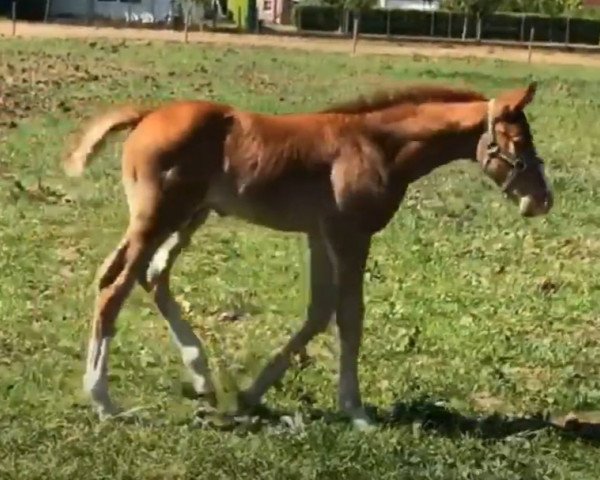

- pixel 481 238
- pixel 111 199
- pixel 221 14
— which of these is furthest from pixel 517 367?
pixel 221 14

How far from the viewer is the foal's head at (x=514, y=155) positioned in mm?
6645

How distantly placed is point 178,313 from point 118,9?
191 ft

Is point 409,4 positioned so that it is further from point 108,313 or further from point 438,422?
point 108,313

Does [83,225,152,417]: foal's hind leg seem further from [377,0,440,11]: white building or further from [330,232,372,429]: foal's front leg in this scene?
[377,0,440,11]: white building

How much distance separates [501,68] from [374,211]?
106 ft

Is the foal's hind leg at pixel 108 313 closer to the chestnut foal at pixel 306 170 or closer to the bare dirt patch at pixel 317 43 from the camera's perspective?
the chestnut foal at pixel 306 170

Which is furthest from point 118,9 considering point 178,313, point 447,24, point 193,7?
point 178,313

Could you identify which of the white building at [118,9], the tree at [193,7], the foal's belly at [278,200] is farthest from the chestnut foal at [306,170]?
the white building at [118,9]

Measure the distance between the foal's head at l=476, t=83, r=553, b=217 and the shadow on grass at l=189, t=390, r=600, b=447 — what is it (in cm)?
101

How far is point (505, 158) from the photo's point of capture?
6.70m

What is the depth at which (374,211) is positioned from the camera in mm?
6695

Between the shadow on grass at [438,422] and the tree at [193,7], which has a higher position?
the shadow on grass at [438,422]

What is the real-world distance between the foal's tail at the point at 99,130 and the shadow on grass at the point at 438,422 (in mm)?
1324

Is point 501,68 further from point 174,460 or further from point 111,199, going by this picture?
point 174,460
